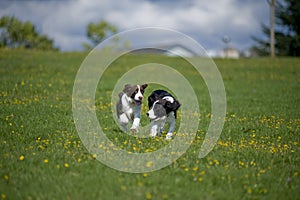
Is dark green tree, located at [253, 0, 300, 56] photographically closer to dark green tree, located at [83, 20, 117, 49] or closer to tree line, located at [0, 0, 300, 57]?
tree line, located at [0, 0, 300, 57]

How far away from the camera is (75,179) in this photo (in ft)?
18.8

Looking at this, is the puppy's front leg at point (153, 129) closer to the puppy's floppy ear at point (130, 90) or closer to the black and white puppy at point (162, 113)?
the black and white puppy at point (162, 113)

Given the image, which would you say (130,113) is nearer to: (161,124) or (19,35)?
(161,124)

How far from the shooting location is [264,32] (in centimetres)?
5709

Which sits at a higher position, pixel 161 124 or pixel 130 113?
pixel 130 113

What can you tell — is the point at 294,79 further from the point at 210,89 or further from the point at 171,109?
the point at 171,109

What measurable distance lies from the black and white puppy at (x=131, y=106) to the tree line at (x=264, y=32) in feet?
114

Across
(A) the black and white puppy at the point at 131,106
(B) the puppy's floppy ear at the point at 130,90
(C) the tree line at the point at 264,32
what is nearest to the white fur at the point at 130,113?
(A) the black and white puppy at the point at 131,106

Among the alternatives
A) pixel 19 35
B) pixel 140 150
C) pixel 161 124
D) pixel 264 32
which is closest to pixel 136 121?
pixel 161 124

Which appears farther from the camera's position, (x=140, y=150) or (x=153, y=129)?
(x=153, y=129)

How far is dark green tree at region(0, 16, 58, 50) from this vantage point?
7341 centimetres

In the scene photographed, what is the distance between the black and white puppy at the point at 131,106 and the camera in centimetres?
870

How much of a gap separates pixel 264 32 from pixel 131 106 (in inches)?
2084

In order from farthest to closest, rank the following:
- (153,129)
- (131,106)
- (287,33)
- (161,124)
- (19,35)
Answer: (19,35)
(287,33)
(131,106)
(161,124)
(153,129)
